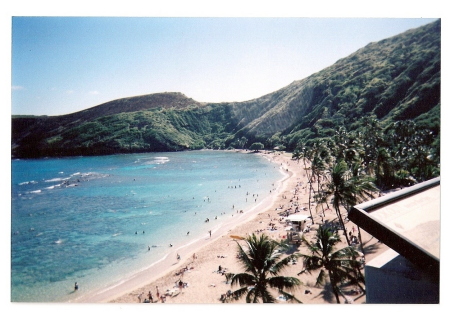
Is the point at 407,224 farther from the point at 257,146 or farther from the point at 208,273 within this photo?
the point at 257,146

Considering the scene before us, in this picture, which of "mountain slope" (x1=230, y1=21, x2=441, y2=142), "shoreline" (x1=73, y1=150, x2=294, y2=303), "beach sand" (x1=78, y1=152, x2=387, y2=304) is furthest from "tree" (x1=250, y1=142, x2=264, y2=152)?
"beach sand" (x1=78, y1=152, x2=387, y2=304)

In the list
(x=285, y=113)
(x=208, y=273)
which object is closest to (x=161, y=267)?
(x=208, y=273)

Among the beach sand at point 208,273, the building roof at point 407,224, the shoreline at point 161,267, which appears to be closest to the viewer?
the building roof at point 407,224

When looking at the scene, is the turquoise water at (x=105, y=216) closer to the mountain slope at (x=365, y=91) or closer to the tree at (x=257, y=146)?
the mountain slope at (x=365, y=91)

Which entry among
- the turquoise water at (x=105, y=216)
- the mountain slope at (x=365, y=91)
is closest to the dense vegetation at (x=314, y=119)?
the mountain slope at (x=365, y=91)

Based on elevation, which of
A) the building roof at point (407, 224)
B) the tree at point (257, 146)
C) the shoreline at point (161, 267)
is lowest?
the shoreline at point (161, 267)

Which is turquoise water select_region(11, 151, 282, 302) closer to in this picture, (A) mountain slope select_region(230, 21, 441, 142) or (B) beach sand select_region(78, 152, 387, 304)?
(B) beach sand select_region(78, 152, 387, 304)

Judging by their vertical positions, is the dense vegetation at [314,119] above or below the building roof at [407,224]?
above
